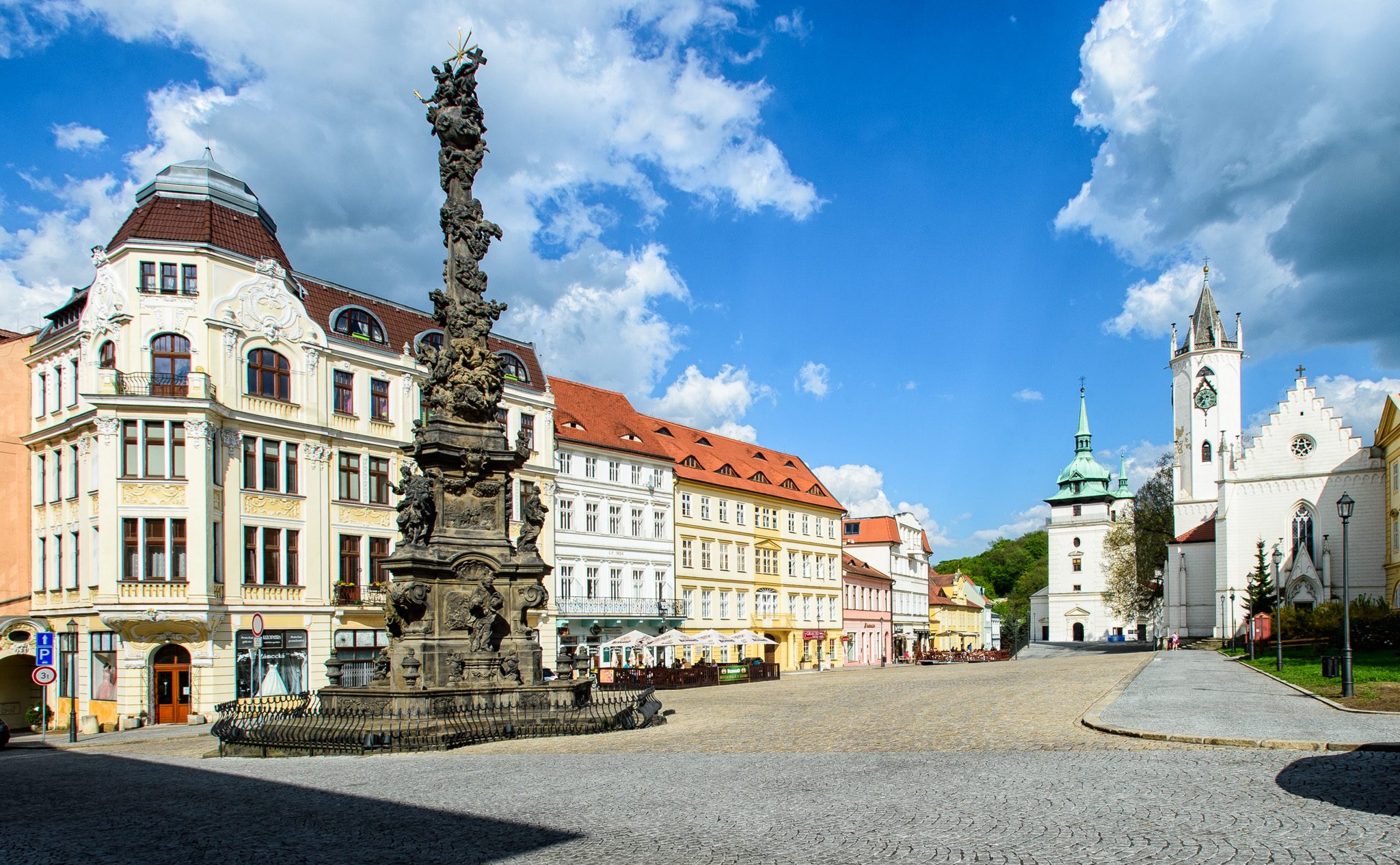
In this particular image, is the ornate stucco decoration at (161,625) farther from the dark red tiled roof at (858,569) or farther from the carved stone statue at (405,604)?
the dark red tiled roof at (858,569)

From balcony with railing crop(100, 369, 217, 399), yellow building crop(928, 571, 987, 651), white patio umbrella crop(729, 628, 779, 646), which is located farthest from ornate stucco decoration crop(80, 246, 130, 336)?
yellow building crop(928, 571, 987, 651)

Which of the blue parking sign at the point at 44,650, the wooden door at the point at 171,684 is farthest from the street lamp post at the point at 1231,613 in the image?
the blue parking sign at the point at 44,650

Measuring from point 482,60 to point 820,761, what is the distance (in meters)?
16.3

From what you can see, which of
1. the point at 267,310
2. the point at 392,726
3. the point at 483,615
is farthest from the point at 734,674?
the point at 392,726

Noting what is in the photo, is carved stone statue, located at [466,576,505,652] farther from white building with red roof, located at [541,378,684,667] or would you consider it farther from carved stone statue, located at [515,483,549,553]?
white building with red roof, located at [541,378,684,667]

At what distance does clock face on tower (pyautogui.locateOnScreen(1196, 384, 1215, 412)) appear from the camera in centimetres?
8225

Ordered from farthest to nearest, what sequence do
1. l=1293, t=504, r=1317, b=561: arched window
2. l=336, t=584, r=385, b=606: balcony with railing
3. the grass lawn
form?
l=1293, t=504, r=1317, b=561: arched window → l=336, t=584, r=385, b=606: balcony with railing → the grass lawn

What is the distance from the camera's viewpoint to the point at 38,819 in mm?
12422

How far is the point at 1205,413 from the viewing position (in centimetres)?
8256

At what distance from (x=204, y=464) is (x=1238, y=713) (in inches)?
1133

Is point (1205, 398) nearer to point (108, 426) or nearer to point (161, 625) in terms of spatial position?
point (161, 625)

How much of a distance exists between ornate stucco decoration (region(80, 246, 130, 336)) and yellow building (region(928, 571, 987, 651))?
73.8m

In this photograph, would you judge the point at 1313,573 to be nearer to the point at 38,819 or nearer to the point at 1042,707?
the point at 1042,707

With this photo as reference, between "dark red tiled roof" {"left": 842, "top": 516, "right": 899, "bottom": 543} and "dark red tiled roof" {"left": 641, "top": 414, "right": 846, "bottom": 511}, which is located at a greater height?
"dark red tiled roof" {"left": 641, "top": 414, "right": 846, "bottom": 511}
